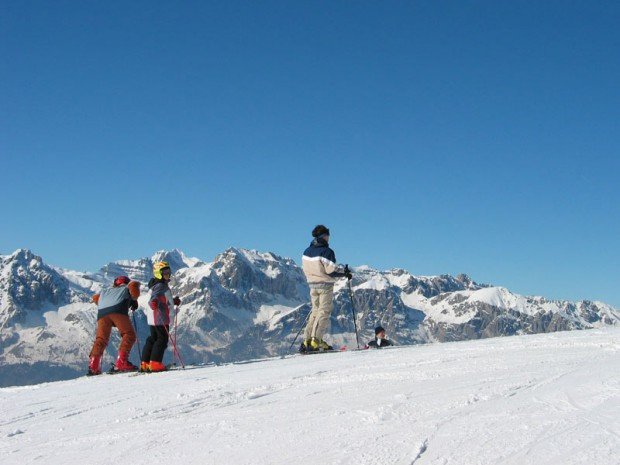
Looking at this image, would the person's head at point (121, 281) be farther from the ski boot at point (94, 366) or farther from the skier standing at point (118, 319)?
the ski boot at point (94, 366)

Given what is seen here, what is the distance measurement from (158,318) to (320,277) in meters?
4.17

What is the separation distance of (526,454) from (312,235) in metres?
12.0

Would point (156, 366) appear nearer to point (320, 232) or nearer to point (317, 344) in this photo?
point (317, 344)

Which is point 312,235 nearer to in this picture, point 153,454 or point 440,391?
point 440,391

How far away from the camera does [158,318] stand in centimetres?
1366

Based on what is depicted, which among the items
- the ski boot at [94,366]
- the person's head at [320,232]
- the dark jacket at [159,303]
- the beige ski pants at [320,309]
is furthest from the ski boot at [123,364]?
the person's head at [320,232]

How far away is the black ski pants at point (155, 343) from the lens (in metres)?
13.5

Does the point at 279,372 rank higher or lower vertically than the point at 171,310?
lower

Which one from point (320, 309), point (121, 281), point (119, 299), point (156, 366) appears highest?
point (121, 281)

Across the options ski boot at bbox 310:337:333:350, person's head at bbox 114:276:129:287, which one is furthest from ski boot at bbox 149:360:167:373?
ski boot at bbox 310:337:333:350

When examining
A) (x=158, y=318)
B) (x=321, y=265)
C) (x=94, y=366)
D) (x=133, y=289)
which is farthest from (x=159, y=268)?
(x=321, y=265)

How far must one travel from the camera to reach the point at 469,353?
35.4 ft

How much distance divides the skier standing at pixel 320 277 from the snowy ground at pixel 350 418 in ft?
20.6

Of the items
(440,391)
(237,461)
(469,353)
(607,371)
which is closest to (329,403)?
(440,391)
